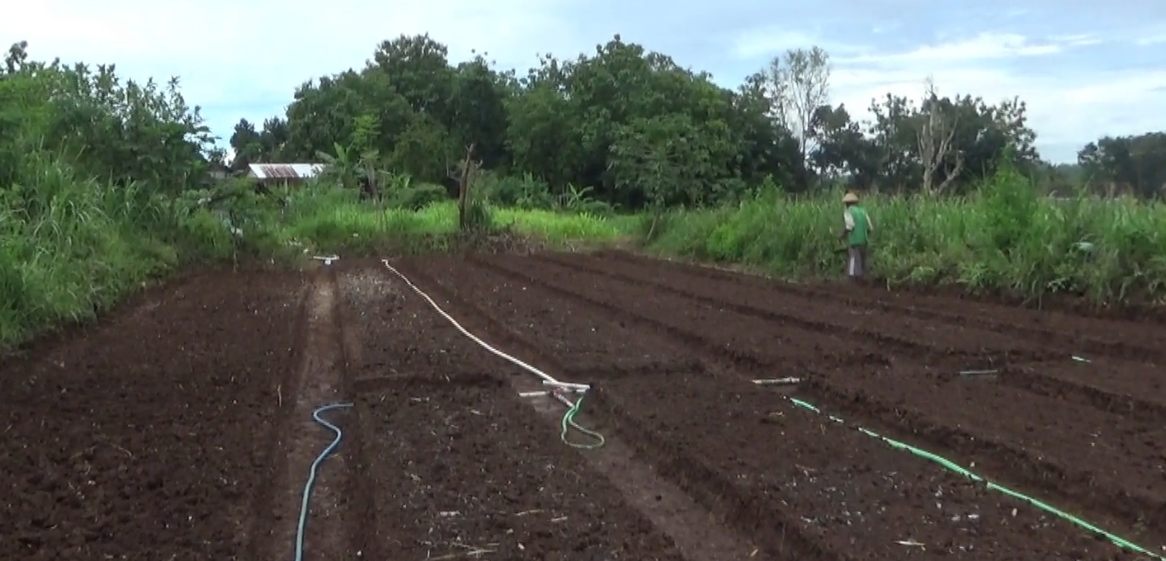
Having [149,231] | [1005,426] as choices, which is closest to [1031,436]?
[1005,426]

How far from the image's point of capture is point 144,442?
5375mm

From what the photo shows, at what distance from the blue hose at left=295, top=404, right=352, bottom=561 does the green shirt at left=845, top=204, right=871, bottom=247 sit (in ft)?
27.4

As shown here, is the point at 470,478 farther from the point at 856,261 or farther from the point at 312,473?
the point at 856,261

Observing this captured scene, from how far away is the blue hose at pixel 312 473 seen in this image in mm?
4027

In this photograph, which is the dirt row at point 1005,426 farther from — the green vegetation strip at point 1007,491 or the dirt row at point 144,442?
the dirt row at point 144,442

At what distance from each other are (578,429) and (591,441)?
251 millimetres

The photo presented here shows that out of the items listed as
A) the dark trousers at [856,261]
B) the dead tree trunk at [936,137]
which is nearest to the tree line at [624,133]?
the dead tree trunk at [936,137]

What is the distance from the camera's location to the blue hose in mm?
4027

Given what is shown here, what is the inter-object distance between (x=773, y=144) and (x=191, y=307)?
2733cm

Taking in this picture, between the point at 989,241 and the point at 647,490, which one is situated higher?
the point at 989,241

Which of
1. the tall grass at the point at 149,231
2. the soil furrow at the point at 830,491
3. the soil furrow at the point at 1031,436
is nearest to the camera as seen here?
the soil furrow at the point at 830,491

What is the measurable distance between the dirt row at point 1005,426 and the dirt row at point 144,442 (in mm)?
3321

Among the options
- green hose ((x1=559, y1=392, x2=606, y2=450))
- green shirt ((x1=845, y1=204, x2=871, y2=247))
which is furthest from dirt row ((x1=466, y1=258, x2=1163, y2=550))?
green shirt ((x1=845, y1=204, x2=871, y2=247))

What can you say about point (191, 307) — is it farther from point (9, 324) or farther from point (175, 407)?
point (175, 407)
